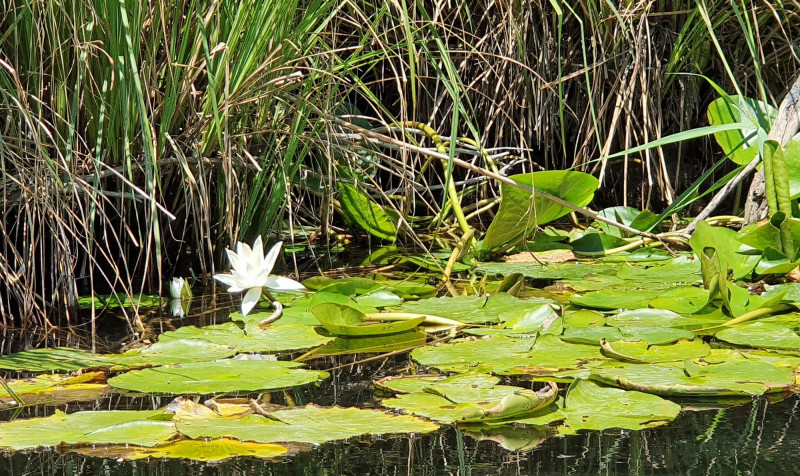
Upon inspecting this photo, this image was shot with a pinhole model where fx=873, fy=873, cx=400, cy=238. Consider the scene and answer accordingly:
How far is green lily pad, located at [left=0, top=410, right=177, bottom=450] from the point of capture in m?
0.89

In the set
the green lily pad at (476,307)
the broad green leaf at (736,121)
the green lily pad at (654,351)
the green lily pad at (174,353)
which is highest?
the broad green leaf at (736,121)

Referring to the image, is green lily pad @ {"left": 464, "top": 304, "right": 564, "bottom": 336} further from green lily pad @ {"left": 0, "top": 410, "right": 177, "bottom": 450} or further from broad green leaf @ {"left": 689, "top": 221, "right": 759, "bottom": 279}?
green lily pad @ {"left": 0, "top": 410, "right": 177, "bottom": 450}

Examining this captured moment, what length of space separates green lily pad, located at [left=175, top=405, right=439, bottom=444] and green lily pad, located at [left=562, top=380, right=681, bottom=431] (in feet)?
0.52

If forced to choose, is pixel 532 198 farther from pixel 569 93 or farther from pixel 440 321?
pixel 569 93

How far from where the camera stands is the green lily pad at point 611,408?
0.93 m

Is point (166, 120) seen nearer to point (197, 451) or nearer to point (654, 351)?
point (197, 451)

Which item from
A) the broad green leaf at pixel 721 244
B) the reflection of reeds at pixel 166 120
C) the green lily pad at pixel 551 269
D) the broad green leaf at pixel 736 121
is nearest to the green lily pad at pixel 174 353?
the reflection of reeds at pixel 166 120

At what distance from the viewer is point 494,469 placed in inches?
32.2

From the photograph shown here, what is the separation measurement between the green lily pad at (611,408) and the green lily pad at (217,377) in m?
0.34

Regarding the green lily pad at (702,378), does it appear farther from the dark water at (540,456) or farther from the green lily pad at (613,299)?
the green lily pad at (613,299)

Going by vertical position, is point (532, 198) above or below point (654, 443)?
above

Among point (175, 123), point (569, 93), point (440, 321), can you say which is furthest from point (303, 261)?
point (569, 93)

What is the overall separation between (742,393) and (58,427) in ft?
2.52

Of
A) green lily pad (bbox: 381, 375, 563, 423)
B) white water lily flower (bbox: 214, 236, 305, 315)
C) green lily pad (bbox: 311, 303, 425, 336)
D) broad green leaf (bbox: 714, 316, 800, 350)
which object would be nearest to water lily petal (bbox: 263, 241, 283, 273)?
white water lily flower (bbox: 214, 236, 305, 315)
